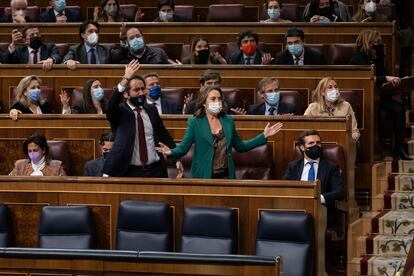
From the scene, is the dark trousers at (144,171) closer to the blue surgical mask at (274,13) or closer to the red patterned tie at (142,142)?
the red patterned tie at (142,142)

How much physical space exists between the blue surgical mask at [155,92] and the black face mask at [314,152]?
41.4 inches

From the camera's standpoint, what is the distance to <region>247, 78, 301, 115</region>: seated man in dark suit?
628cm

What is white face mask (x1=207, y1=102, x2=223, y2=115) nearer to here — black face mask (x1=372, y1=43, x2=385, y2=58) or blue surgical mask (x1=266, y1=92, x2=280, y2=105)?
blue surgical mask (x1=266, y1=92, x2=280, y2=105)

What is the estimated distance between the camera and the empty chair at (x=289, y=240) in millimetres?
4922

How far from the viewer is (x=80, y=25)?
7.79 m

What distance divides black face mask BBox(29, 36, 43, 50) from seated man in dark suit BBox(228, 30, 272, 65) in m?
1.15

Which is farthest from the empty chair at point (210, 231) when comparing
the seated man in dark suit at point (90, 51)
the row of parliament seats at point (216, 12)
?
the row of parliament seats at point (216, 12)

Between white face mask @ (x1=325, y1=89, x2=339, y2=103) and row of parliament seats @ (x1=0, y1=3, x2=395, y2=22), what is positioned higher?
row of parliament seats @ (x1=0, y1=3, x2=395, y2=22)

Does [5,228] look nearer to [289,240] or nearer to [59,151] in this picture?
[59,151]

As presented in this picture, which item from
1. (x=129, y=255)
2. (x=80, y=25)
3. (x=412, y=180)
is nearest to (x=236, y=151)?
(x=412, y=180)

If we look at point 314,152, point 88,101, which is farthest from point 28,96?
point 314,152

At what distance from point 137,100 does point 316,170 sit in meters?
0.88

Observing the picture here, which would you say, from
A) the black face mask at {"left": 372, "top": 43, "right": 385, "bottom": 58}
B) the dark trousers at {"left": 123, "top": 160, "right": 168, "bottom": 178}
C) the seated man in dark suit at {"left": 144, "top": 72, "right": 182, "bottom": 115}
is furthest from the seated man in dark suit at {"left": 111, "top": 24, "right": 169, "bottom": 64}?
the dark trousers at {"left": 123, "top": 160, "right": 168, "bottom": 178}

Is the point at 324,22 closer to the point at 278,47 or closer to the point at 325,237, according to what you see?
the point at 278,47
